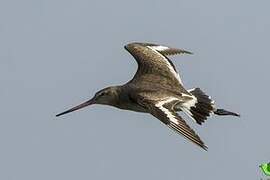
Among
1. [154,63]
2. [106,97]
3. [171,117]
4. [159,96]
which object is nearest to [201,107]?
[159,96]

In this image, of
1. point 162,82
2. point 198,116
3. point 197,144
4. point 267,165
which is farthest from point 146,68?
point 267,165

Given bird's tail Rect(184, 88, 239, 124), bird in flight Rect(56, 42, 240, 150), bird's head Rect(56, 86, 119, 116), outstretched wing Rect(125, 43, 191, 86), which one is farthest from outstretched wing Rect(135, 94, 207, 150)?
outstretched wing Rect(125, 43, 191, 86)

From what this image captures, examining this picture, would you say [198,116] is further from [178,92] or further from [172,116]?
[172,116]

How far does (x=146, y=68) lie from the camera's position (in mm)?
11820

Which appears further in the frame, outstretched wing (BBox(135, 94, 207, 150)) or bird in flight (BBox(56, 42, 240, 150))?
bird in flight (BBox(56, 42, 240, 150))

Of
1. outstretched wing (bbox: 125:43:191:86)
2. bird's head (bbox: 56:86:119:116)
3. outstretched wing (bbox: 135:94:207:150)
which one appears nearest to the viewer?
outstretched wing (bbox: 135:94:207:150)

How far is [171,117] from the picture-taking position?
7.41 m

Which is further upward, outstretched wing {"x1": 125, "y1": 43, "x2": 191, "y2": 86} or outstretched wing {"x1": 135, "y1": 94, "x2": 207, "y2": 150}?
outstretched wing {"x1": 135, "y1": 94, "x2": 207, "y2": 150}

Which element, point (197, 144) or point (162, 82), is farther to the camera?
point (162, 82)

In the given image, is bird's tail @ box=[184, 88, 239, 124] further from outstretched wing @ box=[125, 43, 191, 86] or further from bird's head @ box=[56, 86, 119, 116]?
bird's head @ box=[56, 86, 119, 116]

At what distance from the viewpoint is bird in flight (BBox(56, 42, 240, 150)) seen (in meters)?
7.80

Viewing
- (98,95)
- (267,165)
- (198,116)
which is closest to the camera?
(267,165)

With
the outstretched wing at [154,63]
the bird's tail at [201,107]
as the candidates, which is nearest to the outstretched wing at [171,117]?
the bird's tail at [201,107]

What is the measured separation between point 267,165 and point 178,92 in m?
7.80
